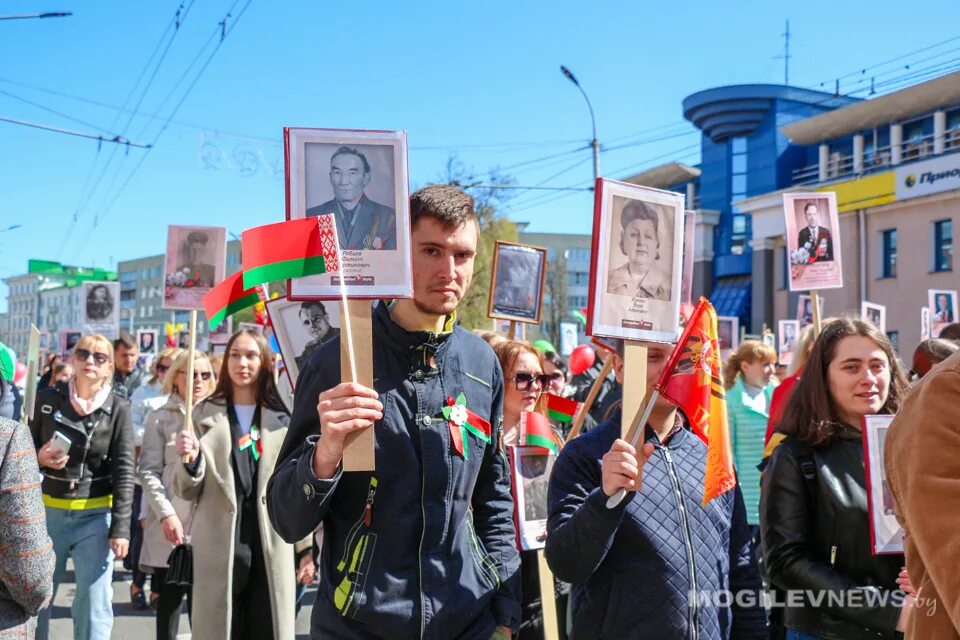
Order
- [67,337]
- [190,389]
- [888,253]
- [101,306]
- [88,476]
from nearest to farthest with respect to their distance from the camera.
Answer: [190,389]
[88,476]
[101,306]
[67,337]
[888,253]

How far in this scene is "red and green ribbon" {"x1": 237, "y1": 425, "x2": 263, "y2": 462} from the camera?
552 centimetres

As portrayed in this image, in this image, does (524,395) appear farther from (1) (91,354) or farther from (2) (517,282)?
(2) (517,282)

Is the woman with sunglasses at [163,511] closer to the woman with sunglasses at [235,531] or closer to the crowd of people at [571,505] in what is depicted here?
the woman with sunglasses at [235,531]

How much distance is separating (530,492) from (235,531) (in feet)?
5.53

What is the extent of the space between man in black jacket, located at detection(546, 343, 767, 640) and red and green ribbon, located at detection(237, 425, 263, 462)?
245cm

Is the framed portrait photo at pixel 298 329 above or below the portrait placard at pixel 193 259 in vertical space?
below

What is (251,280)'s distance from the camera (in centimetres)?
302

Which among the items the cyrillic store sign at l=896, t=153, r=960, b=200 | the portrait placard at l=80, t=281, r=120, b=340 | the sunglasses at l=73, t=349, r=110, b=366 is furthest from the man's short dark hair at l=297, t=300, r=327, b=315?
the cyrillic store sign at l=896, t=153, r=960, b=200

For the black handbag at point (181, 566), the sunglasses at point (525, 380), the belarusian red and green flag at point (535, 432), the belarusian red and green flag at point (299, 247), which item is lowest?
the black handbag at point (181, 566)

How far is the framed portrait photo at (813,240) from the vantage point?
787cm

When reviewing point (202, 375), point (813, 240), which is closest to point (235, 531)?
point (202, 375)

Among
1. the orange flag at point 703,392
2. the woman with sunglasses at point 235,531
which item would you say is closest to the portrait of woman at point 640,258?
the orange flag at point 703,392

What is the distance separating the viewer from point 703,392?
3.44 metres

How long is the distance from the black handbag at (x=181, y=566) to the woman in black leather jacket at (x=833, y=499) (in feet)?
10.4
